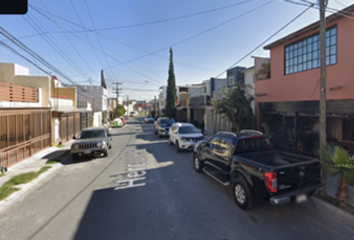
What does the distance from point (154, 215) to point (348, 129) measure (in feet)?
26.1

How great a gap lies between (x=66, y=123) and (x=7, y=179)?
1059 cm

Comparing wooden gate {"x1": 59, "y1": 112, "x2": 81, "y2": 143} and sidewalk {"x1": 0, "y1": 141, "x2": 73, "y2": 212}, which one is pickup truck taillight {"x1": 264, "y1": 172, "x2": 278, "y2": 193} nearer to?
sidewalk {"x1": 0, "y1": 141, "x2": 73, "y2": 212}

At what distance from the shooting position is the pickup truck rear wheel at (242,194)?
166 inches

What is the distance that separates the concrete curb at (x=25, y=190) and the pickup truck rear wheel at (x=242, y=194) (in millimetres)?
5700

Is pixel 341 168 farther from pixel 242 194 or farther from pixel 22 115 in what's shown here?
pixel 22 115

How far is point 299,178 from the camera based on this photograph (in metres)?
4.09

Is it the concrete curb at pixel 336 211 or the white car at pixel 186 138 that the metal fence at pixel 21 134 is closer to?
the white car at pixel 186 138

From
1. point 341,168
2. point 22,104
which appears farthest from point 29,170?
point 341,168

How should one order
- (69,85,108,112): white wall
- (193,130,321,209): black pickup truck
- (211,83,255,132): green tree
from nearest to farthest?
(193,130,321,209): black pickup truck < (211,83,255,132): green tree < (69,85,108,112): white wall

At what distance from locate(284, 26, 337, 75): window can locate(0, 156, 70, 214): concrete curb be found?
38.8 ft

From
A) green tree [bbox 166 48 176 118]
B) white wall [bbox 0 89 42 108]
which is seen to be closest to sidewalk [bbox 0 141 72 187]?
white wall [bbox 0 89 42 108]

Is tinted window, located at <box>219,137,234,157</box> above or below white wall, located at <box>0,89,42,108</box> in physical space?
below

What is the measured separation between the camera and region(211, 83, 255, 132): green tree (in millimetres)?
10961

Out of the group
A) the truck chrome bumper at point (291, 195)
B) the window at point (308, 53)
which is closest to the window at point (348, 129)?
the window at point (308, 53)
